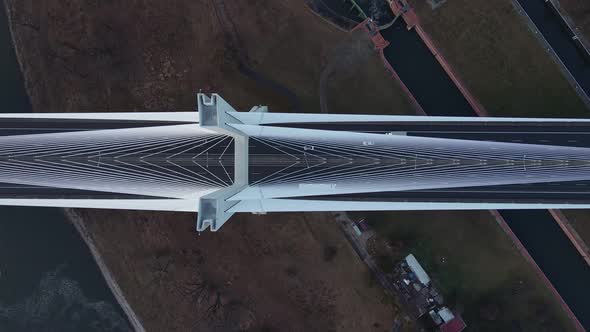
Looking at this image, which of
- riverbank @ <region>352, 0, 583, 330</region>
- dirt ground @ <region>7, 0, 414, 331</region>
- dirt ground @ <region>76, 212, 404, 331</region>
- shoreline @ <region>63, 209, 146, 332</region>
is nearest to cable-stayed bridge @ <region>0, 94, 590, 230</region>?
riverbank @ <region>352, 0, 583, 330</region>

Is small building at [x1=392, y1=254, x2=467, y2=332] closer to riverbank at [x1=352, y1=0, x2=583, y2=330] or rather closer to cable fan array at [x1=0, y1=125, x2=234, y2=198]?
riverbank at [x1=352, y1=0, x2=583, y2=330]

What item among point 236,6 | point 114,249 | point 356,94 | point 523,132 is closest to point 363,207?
point 356,94

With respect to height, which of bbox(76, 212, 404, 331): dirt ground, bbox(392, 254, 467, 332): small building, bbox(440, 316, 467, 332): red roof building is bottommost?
bbox(440, 316, 467, 332): red roof building

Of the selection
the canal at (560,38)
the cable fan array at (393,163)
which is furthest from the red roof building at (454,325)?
the canal at (560,38)

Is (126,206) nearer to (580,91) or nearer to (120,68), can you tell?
(120,68)

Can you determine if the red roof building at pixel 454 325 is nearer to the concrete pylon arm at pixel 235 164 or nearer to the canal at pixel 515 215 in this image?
the canal at pixel 515 215

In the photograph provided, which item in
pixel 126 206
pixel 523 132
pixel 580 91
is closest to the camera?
pixel 126 206
